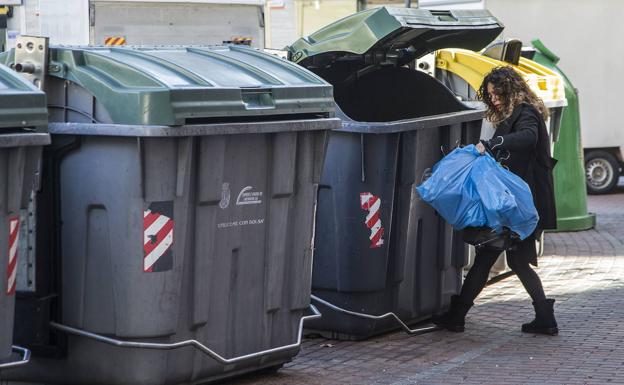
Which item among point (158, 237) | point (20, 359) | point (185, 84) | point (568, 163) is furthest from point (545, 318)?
point (568, 163)

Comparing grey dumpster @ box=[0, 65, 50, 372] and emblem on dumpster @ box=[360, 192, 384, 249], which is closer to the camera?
grey dumpster @ box=[0, 65, 50, 372]

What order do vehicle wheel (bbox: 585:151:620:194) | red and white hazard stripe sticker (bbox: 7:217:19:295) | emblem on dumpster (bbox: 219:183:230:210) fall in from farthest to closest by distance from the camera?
vehicle wheel (bbox: 585:151:620:194)
emblem on dumpster (bbox: 219:183:230:210)
red and white hazard stripe sticker (bbox: 7:217:19:295)

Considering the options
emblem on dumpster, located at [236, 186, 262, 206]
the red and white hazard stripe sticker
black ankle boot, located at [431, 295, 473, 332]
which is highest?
emblem on dumpster, located at [236, 186, 262, 206]

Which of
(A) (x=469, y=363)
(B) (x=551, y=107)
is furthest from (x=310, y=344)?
(B) (x=551, y=107)

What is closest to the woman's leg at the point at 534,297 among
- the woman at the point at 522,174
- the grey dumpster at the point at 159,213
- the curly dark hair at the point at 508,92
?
the woman at the point at 522,174

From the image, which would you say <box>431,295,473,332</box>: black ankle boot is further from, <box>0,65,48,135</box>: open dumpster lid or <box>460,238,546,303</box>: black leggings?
<box>0,65,48,135</box>: open dumpster lid

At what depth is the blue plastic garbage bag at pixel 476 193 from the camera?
7.53m

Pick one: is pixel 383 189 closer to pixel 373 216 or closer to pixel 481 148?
pixel 373 216

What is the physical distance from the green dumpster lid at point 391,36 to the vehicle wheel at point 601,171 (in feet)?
28.2

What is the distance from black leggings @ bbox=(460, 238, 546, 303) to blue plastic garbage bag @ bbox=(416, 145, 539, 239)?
0.40m

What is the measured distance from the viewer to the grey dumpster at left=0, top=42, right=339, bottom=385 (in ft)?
19.2

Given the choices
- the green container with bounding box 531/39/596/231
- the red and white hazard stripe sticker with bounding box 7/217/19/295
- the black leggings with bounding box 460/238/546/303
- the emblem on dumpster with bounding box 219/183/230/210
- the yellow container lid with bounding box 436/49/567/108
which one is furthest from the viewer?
the green container with bounding box 531/39/596/231

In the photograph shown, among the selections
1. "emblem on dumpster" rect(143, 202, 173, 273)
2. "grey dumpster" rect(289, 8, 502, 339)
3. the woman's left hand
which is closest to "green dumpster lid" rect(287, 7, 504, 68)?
"grey dumpster" rect(289, 8, 502, 339)

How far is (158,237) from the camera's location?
5914 millimetres
